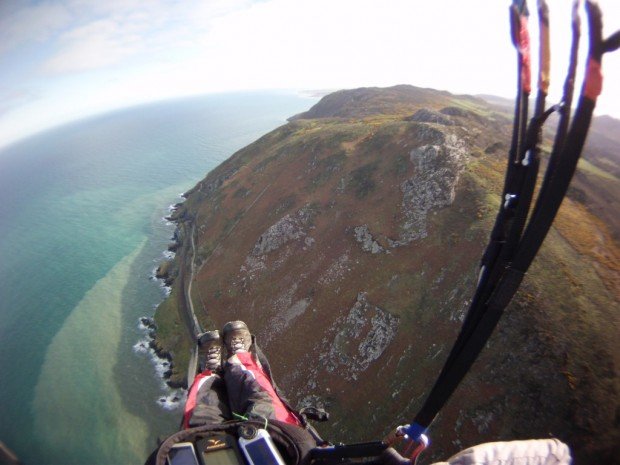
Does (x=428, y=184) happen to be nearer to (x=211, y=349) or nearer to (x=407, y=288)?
(x=407, y=288)

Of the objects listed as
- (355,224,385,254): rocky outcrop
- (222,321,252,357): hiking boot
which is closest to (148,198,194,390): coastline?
(355,224,385,254): rocky outcrop

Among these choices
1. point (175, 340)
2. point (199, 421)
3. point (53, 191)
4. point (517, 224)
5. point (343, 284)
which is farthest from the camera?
point (53, 191)

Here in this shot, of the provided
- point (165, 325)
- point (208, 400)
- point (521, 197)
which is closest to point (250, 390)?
point (208, 400)

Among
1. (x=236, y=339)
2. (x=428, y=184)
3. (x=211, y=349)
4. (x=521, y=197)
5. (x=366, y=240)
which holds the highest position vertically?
(x=521, y=197)

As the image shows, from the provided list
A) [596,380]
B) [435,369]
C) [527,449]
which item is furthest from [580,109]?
[435,369]

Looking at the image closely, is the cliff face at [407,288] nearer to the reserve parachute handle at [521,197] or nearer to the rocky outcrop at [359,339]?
the rocky outcrop at [359,339]

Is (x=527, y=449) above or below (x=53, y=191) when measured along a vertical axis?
above

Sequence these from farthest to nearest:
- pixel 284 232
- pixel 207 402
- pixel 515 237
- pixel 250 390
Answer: pixel 284 232
pixel 250 390
pixel 207 402
pixel 515 237

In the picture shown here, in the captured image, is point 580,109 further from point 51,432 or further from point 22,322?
point 22,322
